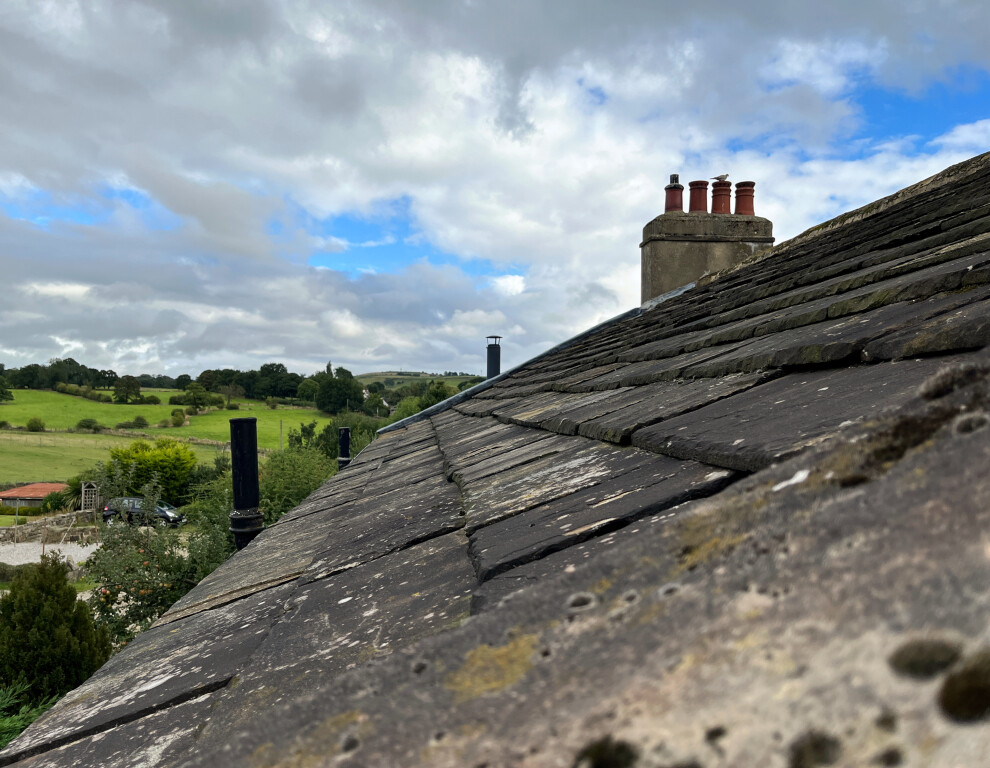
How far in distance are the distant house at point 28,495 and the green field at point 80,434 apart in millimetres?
2252

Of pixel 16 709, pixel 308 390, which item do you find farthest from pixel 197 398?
pixel 16 709

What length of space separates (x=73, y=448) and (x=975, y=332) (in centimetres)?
6010

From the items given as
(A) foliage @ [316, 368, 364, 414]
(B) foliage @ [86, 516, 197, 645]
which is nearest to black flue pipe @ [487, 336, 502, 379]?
(B) foliage @ [86, 516, 197, 645]

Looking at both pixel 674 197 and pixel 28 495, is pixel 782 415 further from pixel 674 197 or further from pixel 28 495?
pixel 28 495

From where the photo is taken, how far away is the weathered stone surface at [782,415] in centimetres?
101

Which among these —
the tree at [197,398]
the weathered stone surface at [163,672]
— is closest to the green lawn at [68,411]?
the tree at [197,398]

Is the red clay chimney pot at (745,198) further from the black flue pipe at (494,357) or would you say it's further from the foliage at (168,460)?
the foliage at (168,460)

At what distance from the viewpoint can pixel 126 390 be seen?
7050 centimetres

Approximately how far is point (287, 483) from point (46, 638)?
294 inches

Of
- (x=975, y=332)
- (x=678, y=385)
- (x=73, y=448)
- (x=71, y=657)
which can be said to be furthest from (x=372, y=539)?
(x=73, y=448)

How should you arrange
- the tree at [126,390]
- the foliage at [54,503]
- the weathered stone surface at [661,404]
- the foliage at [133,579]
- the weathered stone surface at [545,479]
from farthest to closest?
the tree at [126,390], the foliage at [54,503], the foliage at [133,579], the weathered stone surface at [661,404], the weathered stone surface at [545,479]

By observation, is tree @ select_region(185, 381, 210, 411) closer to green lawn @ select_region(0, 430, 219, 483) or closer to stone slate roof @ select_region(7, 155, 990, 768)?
green lawn @ select_region(0, 430, 219, 483)

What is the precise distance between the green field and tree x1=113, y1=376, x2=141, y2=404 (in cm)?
248

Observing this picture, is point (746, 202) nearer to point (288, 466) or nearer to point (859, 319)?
point (859, 319)
